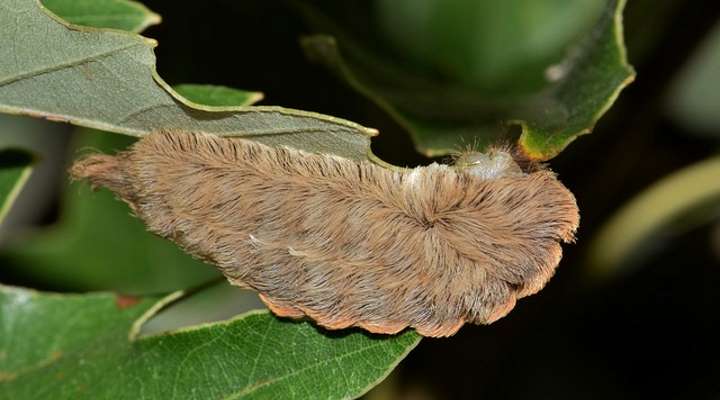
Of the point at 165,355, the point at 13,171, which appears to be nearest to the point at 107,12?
the point at 13,171

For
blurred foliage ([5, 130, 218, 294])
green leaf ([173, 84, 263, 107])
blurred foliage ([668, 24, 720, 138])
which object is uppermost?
green leaf ([173, 84, 263, 107])

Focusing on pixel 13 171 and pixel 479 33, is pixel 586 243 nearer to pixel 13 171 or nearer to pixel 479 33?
pixel 479 33

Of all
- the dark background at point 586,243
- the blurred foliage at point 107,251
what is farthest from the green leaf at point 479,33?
the blurred foliage at point 107,251

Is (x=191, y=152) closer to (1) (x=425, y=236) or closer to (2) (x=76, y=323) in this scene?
(1) (x=425, y=236)

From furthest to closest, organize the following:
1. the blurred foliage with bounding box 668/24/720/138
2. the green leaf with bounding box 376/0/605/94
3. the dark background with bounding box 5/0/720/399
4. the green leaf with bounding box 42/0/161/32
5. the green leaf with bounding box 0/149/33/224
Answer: the green leaf with bounding box 376/0/605/94 < the blurred foliage with bounding box 668/24/720/138 < the dark background with bounding box 5/0/720/399 < the green leaf with bounding box 0/149/33/224 < the green leaf with bounding box 42/0/161/32

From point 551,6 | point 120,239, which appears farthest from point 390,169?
point 120,239

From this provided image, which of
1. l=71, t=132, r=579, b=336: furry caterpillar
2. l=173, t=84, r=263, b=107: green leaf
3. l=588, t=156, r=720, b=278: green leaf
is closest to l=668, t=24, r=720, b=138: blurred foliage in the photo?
l=588, t=156, r=720, b=278: green leaf

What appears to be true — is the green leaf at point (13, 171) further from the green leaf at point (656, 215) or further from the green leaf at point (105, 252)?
the green leaf at point (656, 215)

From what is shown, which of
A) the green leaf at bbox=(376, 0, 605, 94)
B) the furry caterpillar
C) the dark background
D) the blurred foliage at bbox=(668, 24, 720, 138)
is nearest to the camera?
→ the furry caterpillar

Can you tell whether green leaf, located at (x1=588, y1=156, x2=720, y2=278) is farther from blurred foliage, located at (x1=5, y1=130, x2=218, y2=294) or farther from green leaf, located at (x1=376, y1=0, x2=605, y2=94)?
blurred foliage, located at (x1=5, y1=130, x2=218, y2=294)
